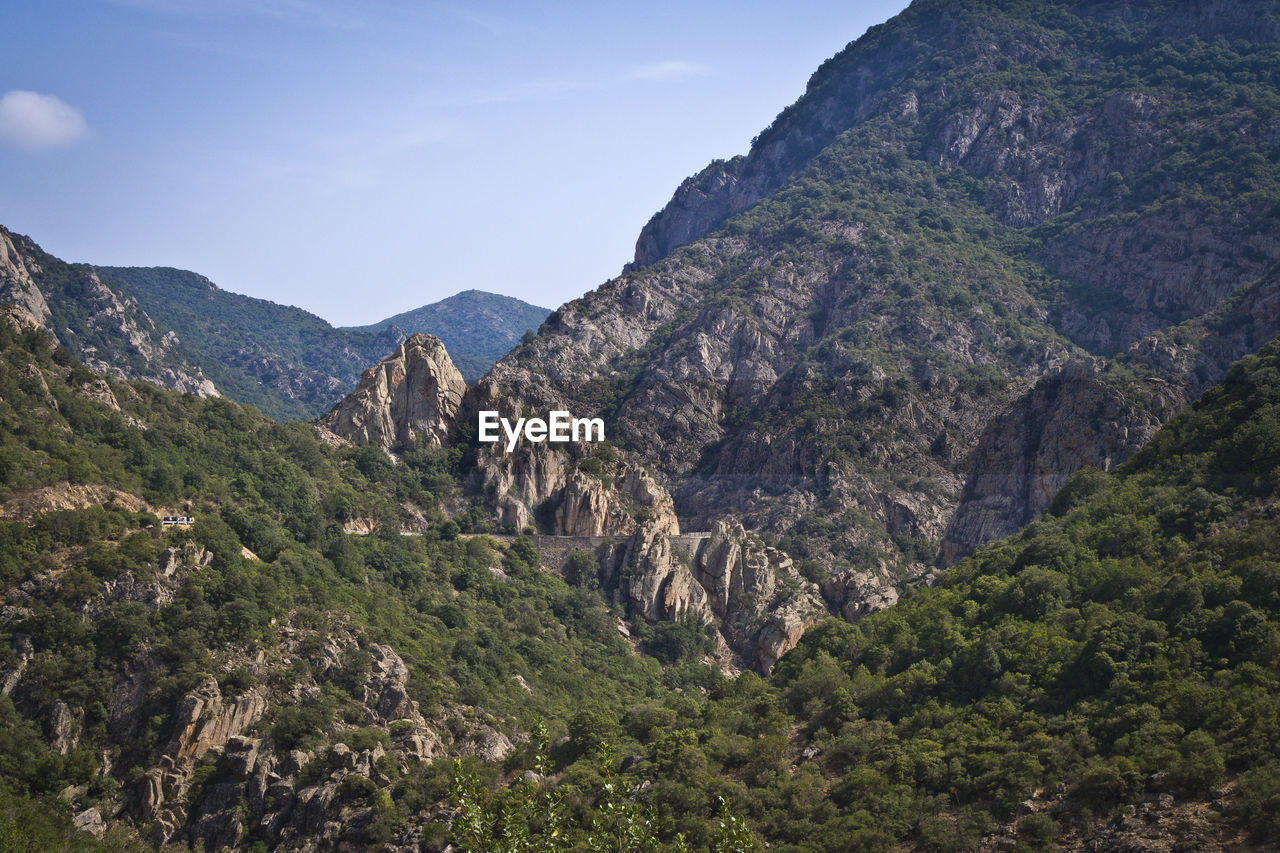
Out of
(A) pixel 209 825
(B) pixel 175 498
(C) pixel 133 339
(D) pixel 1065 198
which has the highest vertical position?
(D) pixel 1065 198

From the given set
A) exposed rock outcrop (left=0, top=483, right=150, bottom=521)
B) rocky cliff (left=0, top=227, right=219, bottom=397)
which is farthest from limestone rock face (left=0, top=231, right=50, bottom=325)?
exposed rock outcrop (left=0, top=483, right=150, bottom=521)

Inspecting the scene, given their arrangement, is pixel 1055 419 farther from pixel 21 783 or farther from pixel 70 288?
pixel 70 288

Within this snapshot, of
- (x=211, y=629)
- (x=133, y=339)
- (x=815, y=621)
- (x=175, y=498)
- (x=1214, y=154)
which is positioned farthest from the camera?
(x=133, y=339)

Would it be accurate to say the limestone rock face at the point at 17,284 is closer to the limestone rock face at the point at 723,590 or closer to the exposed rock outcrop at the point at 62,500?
the exposed rock outcrop at the point at 62,500

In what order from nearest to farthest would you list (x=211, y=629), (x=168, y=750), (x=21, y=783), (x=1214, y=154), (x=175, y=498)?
1. (x=21, y=783)
2. (x=168, y=750)
3. (x=211, y=629)
4. (x=175, y=498)
5. (x=1214, y=154)

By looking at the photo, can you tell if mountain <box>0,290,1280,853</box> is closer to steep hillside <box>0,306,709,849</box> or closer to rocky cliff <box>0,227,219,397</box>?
steep hillside <box>0,306,709,849</box>

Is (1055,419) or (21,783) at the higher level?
(1055,419)

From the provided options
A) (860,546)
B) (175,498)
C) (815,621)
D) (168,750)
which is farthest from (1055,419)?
(168,750)

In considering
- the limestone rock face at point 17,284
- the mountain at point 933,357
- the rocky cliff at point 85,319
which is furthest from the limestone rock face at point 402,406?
the limestone rock face at point 17,284
